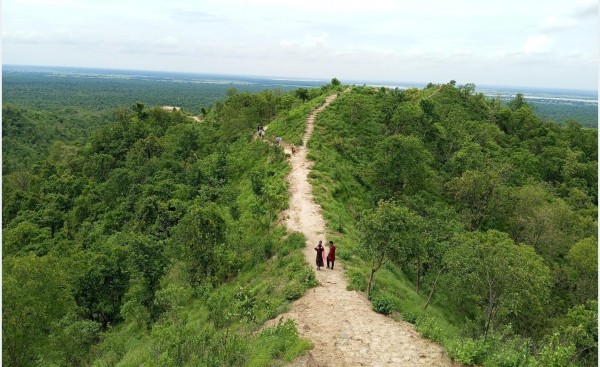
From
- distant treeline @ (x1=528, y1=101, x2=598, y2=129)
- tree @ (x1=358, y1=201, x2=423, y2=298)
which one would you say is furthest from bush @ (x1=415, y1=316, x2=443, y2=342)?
distant treeline @ (x1=528, y1=101, x2=598, y2=129)

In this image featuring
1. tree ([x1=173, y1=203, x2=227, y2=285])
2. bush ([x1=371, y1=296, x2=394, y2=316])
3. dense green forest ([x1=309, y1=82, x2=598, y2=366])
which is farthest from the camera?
tree ([x1=173, y1=203, x2=227, y2=285])

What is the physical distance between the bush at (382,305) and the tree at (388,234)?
118 centimetres

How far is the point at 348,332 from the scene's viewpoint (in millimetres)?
12258

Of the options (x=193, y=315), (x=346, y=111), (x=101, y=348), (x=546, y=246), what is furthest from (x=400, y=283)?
(x=346, y=111)

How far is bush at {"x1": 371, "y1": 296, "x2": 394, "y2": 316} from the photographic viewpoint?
44.6 feet

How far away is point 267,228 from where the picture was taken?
21.1 m

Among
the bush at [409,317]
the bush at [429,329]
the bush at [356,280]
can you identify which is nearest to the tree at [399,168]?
the bush at [356,280]

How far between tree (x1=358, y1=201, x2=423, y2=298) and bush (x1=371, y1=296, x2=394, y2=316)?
1184mm

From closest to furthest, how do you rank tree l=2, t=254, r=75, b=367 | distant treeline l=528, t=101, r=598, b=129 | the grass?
1. the grass
2. tree l=2, t=254, r=75, b=367
3. distant treeline l=528, t=101, r=598, b=129

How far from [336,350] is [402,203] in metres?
16.0

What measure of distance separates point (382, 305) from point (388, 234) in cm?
230

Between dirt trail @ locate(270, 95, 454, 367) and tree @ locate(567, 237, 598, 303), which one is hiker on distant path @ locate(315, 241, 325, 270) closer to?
dirt trail @ locate(270, 95, 454, 367)

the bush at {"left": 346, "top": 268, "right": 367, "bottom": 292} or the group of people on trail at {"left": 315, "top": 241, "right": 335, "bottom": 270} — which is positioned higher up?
the group of people on trail at {"left": 315, "top": 241, "right": 335, "bottom": 270}

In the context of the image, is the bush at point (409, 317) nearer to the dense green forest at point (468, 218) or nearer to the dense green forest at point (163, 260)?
the dense green forest at point (468, 218)
